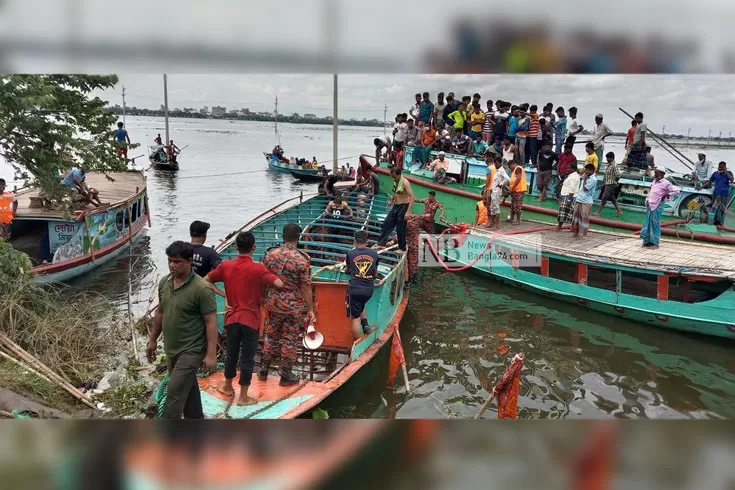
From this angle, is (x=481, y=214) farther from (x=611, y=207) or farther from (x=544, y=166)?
(x=611, y=207)

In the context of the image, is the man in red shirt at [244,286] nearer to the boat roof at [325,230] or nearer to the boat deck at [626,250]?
the boat roof at [325,230]

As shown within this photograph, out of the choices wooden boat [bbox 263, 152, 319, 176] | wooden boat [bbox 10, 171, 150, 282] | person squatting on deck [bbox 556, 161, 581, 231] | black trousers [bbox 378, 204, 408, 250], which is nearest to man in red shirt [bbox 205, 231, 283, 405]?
black trousers [bbox 378, 204, 408, 250]

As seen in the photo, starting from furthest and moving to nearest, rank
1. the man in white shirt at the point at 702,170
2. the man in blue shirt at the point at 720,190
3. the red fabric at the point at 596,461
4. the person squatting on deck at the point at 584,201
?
1. the man in white shirt at the point at 702,170
2. the man in blue shirt at the point at 720,190
3. the person squatting on deck at the point at 584,201
4. the red fabric at the point at 596,461

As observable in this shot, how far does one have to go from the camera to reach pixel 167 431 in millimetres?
1363

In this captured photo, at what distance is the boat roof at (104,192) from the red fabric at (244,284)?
760 centimetres

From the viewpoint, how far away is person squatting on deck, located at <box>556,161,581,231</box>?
45.6 feet

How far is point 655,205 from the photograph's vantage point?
1207cm

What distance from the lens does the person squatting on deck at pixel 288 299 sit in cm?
622

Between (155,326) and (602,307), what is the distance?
33.3ft

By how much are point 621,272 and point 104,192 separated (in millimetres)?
15971

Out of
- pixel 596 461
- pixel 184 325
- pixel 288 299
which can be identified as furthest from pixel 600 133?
pixel 596 461

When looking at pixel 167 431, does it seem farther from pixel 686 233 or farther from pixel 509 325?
pixel 686 233

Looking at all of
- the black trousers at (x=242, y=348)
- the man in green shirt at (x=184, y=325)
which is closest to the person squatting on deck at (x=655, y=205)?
the black trousers at (x=242, y=348)

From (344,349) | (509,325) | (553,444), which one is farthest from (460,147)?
(553,444)
